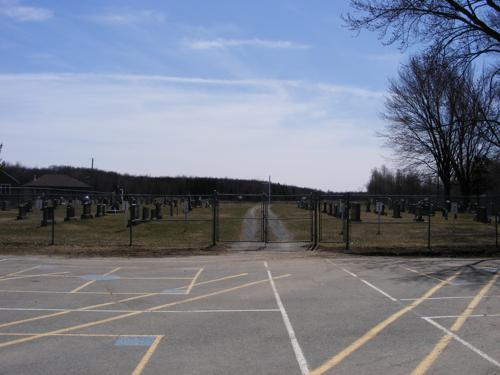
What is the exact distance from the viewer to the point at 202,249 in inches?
750

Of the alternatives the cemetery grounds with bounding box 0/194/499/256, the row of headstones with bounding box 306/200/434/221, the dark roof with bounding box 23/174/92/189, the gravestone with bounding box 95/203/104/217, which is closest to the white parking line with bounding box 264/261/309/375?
the cemetery grounds with bounding box 0/194/499/256

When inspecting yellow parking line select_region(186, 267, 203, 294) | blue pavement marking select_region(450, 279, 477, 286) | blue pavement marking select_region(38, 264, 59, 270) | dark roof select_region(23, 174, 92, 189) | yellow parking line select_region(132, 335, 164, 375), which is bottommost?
blue pavement marking select_region(38, 264, 59, 270)

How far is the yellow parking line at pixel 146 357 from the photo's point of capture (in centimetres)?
559

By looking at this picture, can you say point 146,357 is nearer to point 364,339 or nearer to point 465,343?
point 364,339

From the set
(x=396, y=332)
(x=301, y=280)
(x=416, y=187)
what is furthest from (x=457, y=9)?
(x=416, y=187)

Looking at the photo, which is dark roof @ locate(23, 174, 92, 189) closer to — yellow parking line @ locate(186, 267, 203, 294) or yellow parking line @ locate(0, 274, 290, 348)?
yellow parking line @ locate(186, 267, 203, 294)

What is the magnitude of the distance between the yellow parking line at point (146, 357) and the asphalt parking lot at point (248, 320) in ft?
0.07

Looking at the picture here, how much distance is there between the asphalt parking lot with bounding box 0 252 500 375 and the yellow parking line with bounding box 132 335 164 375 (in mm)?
23

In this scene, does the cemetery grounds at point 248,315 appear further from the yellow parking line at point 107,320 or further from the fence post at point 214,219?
the fence post at point 214,219

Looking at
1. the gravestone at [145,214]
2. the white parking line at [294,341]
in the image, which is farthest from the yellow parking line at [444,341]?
the gravestone at [145,214]

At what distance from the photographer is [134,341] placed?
22.4 ft

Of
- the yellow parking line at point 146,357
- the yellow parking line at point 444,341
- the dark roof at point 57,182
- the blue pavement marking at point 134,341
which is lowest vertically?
the blue pavement marking at point 134,341

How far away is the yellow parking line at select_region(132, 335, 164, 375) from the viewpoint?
5590mm

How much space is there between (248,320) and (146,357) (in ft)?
7.74
